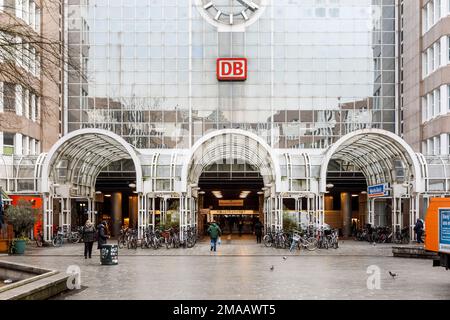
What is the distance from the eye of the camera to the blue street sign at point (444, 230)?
21625mm

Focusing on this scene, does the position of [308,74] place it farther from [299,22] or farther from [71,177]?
[71,177]

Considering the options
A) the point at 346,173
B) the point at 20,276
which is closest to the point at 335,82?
the point at 346,173

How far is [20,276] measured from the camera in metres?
22.6

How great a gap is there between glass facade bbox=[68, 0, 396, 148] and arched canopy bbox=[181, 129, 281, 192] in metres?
10.2

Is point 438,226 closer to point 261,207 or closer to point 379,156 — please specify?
point 379,156

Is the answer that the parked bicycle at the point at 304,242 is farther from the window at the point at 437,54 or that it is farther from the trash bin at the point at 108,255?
the window at the point at 437,54

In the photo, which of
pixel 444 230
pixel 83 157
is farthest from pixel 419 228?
pixel 83 157

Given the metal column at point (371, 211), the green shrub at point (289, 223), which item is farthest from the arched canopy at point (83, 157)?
the metal column at point (371, 211)

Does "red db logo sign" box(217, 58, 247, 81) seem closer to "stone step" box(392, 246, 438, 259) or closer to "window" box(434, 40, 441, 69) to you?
"window" box(434, 40, 441, 69)

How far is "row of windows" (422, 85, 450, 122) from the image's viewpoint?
5222 cm

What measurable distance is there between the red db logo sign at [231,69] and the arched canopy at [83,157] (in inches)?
442

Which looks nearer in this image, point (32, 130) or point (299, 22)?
point (32, 130)

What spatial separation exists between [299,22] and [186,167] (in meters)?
24.3
